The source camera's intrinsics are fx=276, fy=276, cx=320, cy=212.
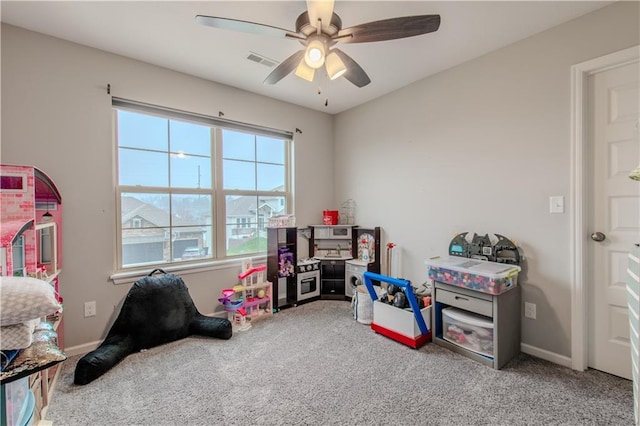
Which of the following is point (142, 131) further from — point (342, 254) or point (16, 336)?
point (342, 254)

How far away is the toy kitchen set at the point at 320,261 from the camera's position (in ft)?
10.8

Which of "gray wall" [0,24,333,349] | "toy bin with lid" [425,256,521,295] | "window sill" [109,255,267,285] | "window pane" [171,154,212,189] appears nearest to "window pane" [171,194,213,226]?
"window pane" [171,154,212,189]

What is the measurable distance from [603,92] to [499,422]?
7.39 ft

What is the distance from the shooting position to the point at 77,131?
227 centimetres

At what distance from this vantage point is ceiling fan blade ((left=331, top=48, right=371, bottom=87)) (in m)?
1.85

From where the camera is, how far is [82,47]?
89.7 inches

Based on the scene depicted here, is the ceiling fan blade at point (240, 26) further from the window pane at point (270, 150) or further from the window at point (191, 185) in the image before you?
the window pane at point (270, 150)

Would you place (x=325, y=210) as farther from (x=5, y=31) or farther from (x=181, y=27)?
(x=5, y=31)

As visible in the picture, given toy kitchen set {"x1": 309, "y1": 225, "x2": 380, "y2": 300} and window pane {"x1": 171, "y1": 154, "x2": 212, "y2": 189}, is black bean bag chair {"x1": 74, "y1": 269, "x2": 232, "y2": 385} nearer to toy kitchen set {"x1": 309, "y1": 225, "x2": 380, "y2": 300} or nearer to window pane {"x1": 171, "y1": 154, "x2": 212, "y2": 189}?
window pane {"x1": 171, "y1": 154, "x2": 212, "y2": 189}

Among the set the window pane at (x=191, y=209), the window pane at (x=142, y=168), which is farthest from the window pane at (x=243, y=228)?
the window pane at (x=142, y=168)

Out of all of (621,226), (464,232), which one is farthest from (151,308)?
(621,226)

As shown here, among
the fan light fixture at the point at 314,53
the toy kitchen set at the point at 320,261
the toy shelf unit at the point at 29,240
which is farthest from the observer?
the toy kitchen set at the point at 320,261

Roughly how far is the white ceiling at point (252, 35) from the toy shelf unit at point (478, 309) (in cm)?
182

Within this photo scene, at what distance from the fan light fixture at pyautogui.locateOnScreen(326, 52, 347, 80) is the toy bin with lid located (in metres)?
1.70
